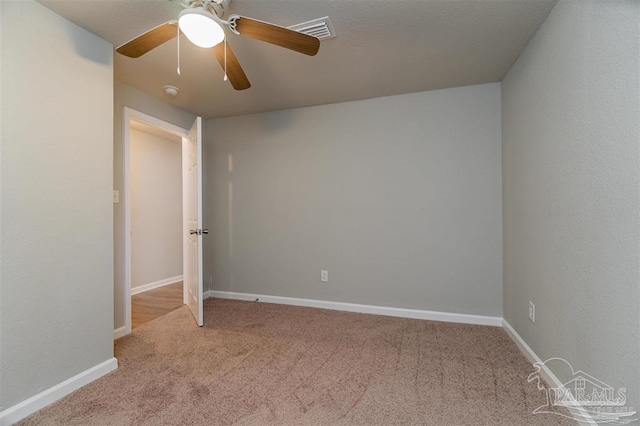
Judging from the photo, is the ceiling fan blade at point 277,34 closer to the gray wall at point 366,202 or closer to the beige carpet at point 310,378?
the gray wall at point 366,202

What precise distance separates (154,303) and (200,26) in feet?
11.2

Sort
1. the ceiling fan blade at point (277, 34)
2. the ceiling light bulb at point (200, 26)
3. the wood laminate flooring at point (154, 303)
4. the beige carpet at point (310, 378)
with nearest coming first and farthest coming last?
the ceiling light bulb at point (200, 26) → the ceiling fan blade at point (277, 34) → the beige carpet at point (310, 378) → the wood laminate flooring at point (154, 303)

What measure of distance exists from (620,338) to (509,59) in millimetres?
2140

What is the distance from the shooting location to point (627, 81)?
3.80 feet

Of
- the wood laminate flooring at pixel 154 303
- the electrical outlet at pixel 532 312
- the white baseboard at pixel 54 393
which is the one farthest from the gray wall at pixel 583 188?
the wood laminate flooring at pixel 154 303

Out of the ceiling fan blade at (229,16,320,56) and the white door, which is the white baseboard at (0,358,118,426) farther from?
the ceiling fan blade at (229,16,320,56)

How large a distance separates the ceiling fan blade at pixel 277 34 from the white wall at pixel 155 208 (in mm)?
3445

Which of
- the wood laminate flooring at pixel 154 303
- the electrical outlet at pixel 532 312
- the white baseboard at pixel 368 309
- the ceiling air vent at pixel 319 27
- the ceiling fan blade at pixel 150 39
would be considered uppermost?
the ceiling air vent at pixel 319 27

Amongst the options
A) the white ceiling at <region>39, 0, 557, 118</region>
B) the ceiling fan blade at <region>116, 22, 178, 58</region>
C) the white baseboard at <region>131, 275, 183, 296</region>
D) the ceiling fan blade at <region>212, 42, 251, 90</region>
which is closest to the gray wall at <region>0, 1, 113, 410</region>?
the white ceiling at <region>39, 0, 557, 118</region>

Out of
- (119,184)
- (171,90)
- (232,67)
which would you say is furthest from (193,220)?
(232,67)

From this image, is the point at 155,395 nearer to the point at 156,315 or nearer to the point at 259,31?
the point at 156,315

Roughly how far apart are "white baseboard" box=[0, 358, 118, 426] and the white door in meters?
0.87

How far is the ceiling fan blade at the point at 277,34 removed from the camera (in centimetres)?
143

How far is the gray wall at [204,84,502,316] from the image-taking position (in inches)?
112
